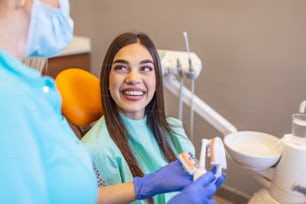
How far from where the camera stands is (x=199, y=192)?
0.72m

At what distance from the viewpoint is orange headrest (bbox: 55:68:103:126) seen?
1.25m

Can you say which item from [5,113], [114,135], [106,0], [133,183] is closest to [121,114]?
[114,135]

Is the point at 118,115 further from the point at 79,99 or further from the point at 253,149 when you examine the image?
the point at 253,149

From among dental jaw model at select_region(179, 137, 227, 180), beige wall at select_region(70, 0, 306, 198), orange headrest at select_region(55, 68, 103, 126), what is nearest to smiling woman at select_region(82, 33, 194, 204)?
orange headrest at select_region(55, 68, 103, 126)

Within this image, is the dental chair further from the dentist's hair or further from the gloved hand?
the gloved hand

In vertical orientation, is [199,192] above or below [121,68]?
below

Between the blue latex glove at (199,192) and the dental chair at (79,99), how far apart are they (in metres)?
0.63

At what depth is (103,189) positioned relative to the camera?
34.7 inches

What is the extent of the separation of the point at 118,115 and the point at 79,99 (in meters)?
0.22

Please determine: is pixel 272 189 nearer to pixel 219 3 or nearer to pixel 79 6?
pixel 219 3

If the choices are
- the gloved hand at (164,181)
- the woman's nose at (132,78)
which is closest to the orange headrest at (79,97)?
the woman's nose at (132,78)

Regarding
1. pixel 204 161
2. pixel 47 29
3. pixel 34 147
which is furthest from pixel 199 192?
pixel 47 29

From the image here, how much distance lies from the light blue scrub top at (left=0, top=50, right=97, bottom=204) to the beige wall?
96cm

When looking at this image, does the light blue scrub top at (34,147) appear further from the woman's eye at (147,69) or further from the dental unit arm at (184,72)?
the dental unit arm at (184,72)
